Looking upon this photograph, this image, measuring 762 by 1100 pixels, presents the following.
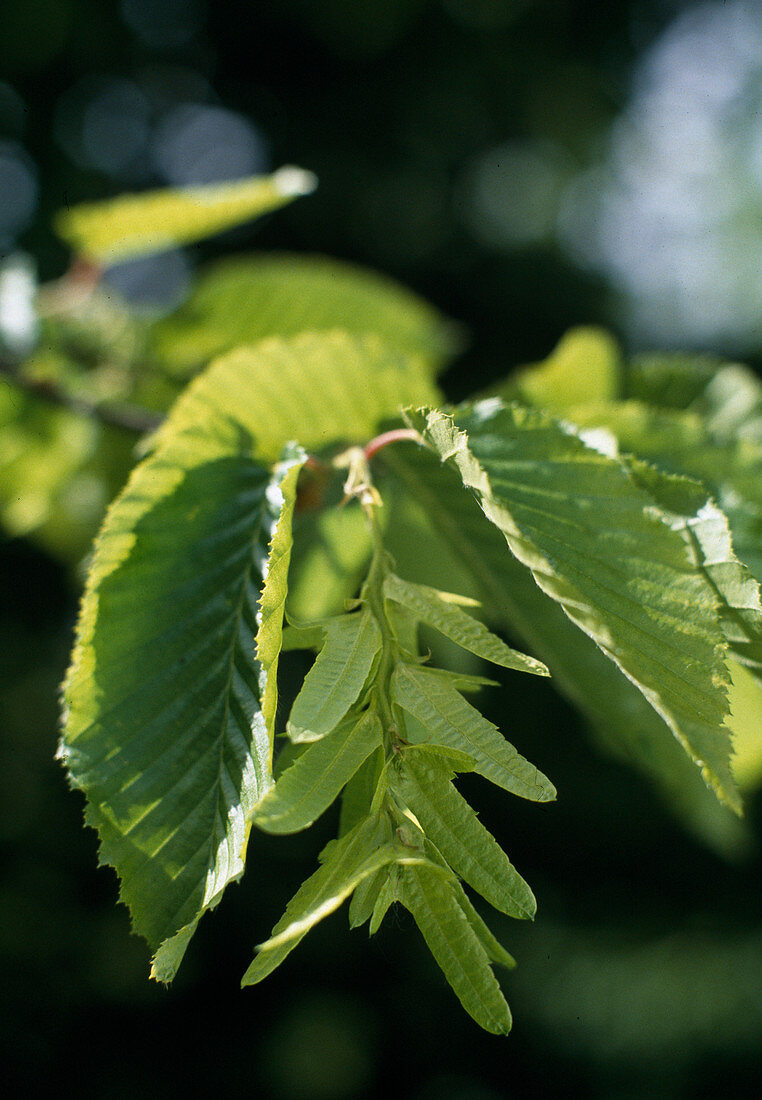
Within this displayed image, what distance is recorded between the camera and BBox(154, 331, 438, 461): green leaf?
36.2 inches

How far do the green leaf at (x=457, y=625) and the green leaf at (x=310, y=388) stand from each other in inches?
15.0

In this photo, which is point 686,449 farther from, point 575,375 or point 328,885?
point 328,885

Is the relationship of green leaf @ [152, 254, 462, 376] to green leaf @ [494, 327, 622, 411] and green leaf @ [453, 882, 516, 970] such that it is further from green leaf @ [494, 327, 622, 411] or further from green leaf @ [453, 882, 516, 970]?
green leaf @ [453, 882, 516, 970]

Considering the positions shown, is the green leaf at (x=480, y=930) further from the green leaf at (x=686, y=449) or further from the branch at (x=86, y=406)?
the branch at (x=86, y=406)

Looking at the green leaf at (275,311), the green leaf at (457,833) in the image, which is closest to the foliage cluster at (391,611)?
the green leaf at (457,833)

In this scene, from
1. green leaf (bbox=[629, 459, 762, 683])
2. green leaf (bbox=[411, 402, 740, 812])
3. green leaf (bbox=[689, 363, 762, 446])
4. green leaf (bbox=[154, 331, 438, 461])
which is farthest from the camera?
green leaf (bbox=[689, 363, 762, 446])

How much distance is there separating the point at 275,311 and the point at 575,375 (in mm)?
720

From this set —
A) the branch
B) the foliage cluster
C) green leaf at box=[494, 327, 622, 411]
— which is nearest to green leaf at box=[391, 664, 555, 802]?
the foliage cluster

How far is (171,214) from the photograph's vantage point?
1.38 m

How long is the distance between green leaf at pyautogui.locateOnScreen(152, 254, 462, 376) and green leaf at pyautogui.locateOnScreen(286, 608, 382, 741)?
113 centimetres

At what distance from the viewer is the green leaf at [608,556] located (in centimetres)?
57

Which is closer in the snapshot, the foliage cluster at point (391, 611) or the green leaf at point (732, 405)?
the foliage cluster at point (391, 611)

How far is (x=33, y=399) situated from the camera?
Result: 1.57 meters

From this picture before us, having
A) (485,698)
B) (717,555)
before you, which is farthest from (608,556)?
(485,698)
